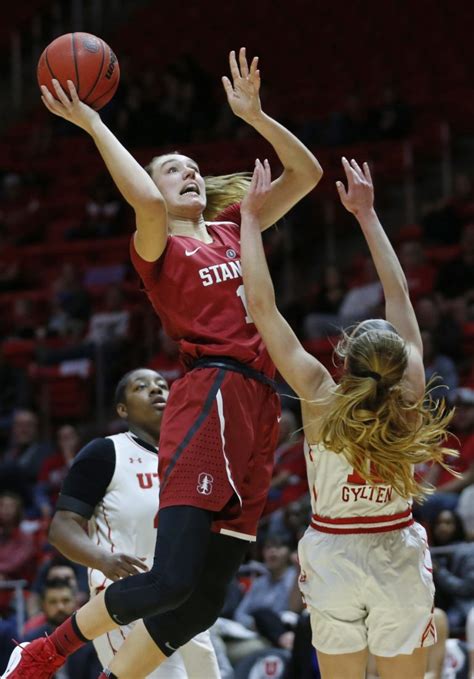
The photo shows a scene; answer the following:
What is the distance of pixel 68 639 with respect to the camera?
189 inches

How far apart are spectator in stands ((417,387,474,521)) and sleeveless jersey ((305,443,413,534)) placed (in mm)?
4187

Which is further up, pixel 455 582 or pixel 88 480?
pixel 88 480

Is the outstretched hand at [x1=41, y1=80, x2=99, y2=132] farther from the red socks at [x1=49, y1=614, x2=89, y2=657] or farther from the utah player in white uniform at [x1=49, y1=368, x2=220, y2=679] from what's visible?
the red socks at [x1=49, y1=614, x2=89, y2=657]

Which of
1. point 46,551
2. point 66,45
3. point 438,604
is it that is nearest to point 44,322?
point 46,551

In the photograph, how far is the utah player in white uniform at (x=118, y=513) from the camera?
17.9 ft

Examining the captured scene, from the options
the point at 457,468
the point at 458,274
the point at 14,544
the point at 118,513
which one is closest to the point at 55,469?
the point at 14,544

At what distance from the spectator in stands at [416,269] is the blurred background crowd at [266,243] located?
1.0 inches

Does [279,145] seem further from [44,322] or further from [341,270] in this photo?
[44,322]

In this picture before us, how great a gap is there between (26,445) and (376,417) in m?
8.73

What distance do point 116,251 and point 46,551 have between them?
203 inches

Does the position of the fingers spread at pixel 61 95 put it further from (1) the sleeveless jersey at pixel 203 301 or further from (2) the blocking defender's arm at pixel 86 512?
(2) the blocking defender's arm at pixel 86 512

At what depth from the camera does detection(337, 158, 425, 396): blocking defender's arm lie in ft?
16.0

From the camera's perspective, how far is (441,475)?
9969mm

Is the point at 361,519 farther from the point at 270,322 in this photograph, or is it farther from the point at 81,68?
the point at 81,68
